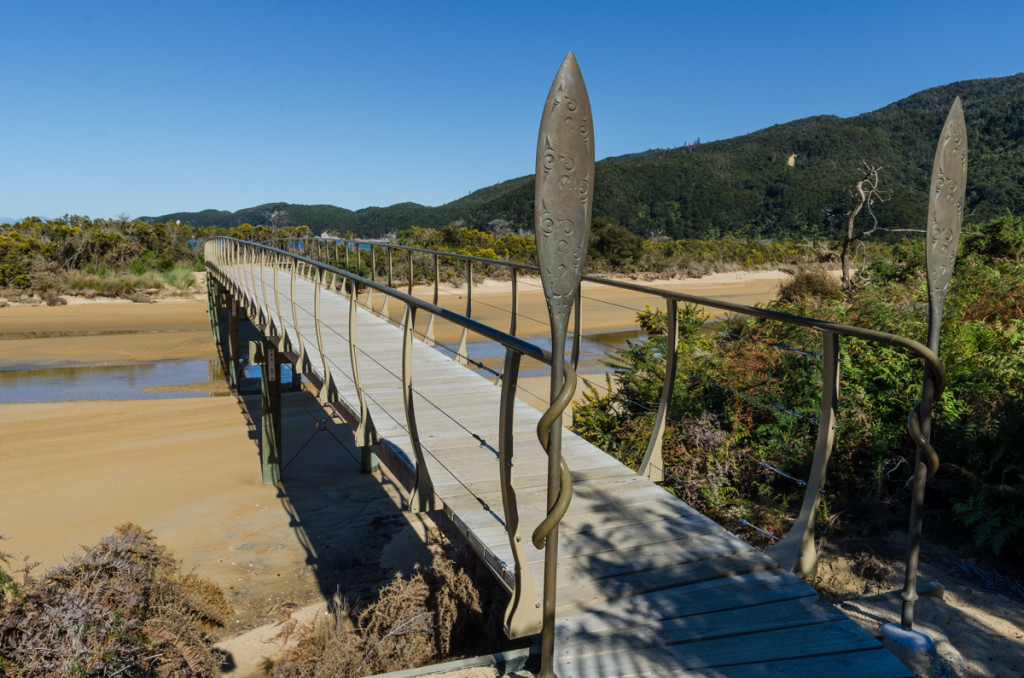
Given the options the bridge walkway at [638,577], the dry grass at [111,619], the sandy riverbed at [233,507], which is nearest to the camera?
the bridge walkway at [638,577]

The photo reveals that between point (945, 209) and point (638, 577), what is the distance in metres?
1.74

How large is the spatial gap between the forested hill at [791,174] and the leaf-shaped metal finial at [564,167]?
142ft

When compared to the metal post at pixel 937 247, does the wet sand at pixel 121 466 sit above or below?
below

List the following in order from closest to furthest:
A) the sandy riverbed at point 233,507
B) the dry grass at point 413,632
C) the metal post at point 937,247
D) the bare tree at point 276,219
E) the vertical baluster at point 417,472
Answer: the metal post at point 937,247 → the vertical baluster at point 417,472 → the dry grass at point 413,632 → the sandy riverbed at point 233,507 → the bare tree at point 276,219

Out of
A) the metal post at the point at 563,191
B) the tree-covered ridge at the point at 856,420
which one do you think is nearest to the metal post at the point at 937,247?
the tree-covered ridge at the point at 856,420

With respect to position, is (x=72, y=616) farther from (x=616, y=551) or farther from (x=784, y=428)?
(x=784, y=428)

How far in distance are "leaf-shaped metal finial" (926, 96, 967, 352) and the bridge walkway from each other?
1107 millimetres

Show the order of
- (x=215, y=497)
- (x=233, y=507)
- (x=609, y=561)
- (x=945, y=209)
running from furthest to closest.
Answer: (x=215, y=497)
(x=233, y=507)
(x=609, y=561)
(x=945, y=209)

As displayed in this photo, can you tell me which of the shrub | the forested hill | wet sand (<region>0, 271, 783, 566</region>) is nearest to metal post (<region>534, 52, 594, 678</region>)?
wet sand (<region>0, 271, 783, 566</region>)

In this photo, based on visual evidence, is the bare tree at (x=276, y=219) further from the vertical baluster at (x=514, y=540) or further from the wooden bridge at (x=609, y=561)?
the vertical baluster at (x=514, y=540)

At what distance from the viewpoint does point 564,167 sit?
73.3 inches

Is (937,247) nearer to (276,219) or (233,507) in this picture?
(233,507)

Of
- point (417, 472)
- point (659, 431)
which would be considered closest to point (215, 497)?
point (417, 472)

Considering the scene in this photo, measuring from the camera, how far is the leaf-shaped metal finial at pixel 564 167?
6.08ft
